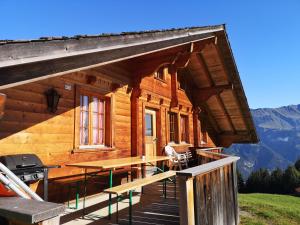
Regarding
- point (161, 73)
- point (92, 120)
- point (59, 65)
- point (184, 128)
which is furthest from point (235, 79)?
point (59, 65)

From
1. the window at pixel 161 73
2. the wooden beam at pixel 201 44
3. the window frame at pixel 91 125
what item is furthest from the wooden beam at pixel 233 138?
the window frame at pixel 91 125

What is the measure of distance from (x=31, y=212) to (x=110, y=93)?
6314 millimetres

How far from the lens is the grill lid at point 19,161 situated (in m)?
4.47

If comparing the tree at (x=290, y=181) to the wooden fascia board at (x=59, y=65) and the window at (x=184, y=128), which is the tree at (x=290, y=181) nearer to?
the window at (x=184, y=128)

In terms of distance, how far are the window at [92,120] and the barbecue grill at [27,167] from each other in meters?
2.07

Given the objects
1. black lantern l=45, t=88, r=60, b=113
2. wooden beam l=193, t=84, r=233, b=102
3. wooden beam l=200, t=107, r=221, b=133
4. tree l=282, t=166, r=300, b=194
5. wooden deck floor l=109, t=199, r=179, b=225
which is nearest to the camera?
wooden deck floor l=109, t=199, r=179, b=225

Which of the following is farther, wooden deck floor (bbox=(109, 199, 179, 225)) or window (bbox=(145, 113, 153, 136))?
window (bbox=(145, 113, 153, 136))

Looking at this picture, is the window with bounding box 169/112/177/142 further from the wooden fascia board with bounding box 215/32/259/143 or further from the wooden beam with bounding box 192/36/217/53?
the wooden beam with bounding box 192/36/217/53

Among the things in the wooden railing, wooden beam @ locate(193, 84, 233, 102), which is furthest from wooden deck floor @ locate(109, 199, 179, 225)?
wooden beam @ locate(193, 84, 233, 102)

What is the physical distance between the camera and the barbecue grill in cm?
445

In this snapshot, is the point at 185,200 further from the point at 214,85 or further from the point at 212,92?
the point at 214,85

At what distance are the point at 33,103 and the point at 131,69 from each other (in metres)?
3.96

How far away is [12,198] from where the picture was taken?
1.95m

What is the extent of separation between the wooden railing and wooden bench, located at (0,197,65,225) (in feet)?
7.00
